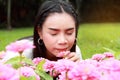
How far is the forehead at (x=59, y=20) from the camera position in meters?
1.84

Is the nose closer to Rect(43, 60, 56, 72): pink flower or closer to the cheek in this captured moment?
the cheek

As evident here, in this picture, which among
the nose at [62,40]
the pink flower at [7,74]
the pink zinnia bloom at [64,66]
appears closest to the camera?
the pink flower at [7,74]

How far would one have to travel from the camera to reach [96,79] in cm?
94

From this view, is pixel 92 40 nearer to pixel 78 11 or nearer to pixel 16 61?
pixel 78 11

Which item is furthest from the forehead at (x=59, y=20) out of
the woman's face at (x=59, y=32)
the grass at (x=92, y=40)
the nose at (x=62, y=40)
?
the grass at (x=92, y=40)

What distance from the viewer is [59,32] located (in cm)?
173

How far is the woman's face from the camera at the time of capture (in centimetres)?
169

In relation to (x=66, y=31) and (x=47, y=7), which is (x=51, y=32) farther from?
(x=47, y=7)

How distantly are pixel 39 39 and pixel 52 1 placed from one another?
0.83ft

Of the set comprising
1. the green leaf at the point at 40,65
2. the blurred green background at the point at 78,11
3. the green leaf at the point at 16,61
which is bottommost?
the blurred green background at the point at 78,11

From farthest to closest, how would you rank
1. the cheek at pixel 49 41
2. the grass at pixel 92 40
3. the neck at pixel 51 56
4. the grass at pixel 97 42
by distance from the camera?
the grass at pixel 92 40, the grass at pixel 97 42, the neck at pixel 51 56, the cheek at pixel 49 41

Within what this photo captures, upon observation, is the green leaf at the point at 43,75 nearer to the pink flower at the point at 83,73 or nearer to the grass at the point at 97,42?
the pink flower at the point at 83,73

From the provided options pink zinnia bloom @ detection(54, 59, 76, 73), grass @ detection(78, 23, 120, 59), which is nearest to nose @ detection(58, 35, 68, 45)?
pink zinnia bloom @ detection(54, 59, 76, 73)

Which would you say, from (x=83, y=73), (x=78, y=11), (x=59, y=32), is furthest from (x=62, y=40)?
(x=78, y=11)
